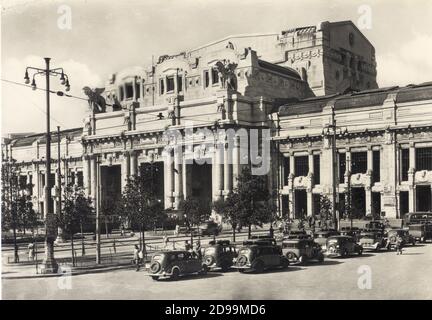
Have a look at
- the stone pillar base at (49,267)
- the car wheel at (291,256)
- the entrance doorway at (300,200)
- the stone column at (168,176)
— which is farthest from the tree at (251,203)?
the stone column at (168,176)

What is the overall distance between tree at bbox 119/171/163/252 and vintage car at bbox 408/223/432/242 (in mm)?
18603

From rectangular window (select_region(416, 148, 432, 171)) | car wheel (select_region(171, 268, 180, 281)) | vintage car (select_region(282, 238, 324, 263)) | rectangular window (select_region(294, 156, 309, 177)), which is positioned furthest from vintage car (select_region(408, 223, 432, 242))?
rectangular window (select_region(294, 156, 309, 177))

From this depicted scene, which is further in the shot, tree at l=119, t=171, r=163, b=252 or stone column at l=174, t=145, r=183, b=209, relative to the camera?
stone column at l=174, t=145, r=183, b=209

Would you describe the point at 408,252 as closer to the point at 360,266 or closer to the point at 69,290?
the point at 360,266

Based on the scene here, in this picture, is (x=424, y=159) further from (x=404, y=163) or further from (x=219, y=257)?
(x=219, y=257)

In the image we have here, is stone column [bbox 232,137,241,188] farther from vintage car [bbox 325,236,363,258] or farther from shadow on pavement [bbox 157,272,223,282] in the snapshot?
shadow on pavement [bbox 157,272,223,282]

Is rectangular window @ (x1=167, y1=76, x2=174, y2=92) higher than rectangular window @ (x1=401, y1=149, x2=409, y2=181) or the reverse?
higher

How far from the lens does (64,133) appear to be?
97.8m

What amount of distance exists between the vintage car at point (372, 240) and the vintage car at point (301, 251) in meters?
6.28

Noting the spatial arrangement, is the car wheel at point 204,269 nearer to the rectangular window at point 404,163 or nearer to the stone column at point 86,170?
the rectangular window at point 404,163

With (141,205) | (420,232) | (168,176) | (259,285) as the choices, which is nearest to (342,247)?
(420,232)

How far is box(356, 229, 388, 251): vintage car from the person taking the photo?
3853cm
